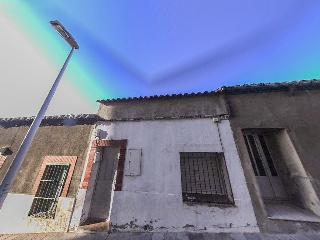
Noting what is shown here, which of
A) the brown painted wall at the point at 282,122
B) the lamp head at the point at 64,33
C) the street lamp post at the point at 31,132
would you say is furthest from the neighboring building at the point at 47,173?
the brown painted wall at the point at 282,122

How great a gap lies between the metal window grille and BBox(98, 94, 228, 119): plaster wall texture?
100 inches

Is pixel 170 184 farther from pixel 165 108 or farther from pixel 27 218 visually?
pixel 27 218

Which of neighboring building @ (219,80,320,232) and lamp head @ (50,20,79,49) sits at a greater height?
lamp head @ (50,20,79,49)

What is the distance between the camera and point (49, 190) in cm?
627

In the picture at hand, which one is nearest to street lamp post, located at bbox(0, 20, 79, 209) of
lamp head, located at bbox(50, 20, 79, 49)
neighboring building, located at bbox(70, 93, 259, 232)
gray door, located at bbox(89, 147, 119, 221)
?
lamp head, located at bbox(50, 20, 79, 49)

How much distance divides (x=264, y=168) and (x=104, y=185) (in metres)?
5.65

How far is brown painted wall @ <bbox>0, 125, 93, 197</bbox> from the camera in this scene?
6.36 meters

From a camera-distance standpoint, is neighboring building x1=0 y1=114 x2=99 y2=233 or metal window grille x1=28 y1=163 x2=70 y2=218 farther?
metal window grille x1=28 y1=163 x2=70 y2=218

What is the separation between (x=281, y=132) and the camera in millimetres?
6266

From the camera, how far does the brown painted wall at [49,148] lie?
6.36 meters

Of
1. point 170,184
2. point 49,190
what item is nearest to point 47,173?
point 49,190

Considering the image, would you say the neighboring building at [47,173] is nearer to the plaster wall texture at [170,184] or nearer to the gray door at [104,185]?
the gray door at [104,185]

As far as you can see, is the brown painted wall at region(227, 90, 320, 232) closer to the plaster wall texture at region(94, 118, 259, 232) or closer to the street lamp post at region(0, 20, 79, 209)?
the plaster wall texture at region(94, 118, 259, 232)

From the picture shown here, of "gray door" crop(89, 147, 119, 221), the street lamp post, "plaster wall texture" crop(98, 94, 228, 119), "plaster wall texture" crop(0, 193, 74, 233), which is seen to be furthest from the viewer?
"plaster wall texture" crop(98, 94, 228, 119)
